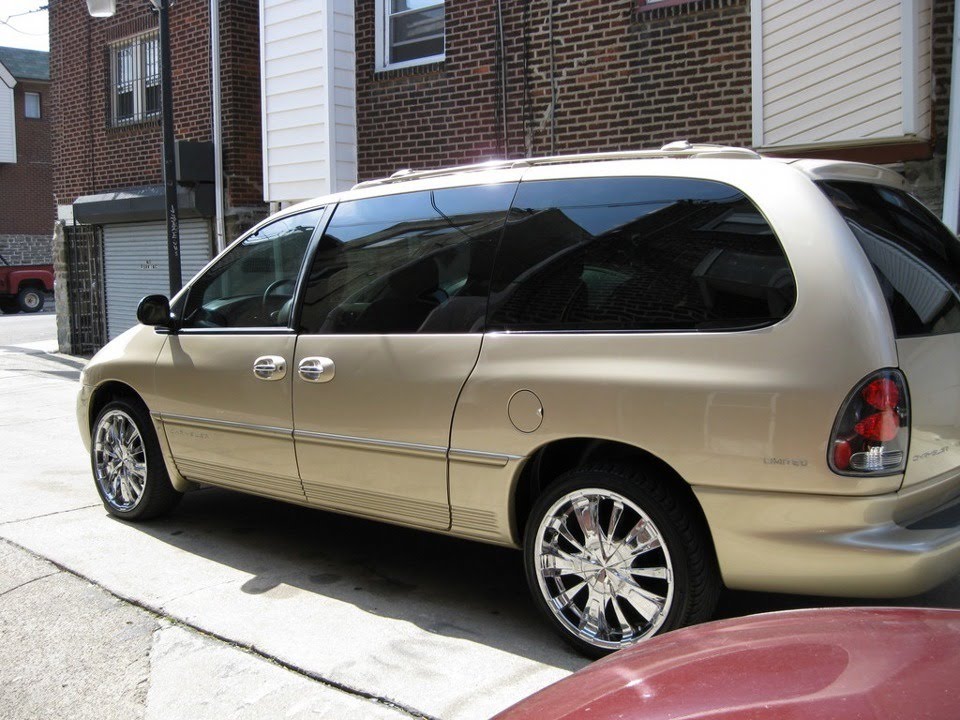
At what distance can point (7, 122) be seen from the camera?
3788 centimetres

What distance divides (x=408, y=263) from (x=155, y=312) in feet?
5.59

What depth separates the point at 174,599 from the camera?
438 centimetres

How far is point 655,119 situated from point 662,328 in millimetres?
5545

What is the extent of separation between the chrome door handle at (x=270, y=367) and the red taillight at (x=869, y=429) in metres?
2.55

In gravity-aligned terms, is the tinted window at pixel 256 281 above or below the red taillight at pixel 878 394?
above

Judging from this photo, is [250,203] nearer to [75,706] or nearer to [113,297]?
[113,297]

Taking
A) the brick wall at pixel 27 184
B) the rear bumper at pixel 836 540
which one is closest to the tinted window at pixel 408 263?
the rear bumper at pixel 836 540

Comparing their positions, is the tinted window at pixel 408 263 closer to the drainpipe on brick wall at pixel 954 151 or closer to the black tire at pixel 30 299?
the drainpipe on brick wall at pixel 954 151

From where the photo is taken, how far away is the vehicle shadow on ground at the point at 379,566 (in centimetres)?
404

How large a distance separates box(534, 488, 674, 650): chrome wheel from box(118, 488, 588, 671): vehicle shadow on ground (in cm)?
19

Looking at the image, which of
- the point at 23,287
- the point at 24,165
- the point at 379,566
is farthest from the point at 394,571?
the point at 24,165

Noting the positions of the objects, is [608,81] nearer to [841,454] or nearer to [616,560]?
[616,560]

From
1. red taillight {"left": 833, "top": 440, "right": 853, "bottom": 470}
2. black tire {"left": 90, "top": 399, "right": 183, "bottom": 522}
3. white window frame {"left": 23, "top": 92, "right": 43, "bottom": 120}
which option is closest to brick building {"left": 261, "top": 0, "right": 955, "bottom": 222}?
red taillight {"left": 833, "top": 440, "right": 853, "bottom": 470}

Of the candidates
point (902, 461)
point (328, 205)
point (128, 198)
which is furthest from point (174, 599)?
point (128, 198)
